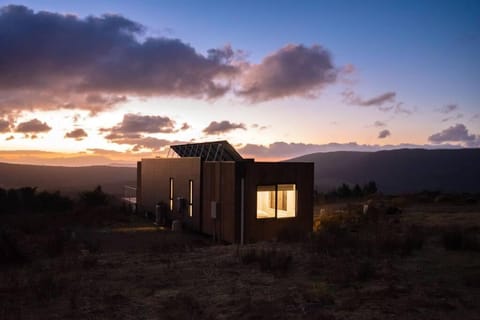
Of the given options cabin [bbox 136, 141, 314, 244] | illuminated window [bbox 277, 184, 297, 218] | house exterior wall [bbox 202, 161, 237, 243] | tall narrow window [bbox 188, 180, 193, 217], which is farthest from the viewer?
tall narrow window [bbox 188, 180, 193, 217]

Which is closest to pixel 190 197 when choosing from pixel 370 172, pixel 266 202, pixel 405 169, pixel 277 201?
pixel 266 202

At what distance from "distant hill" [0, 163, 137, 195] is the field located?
8340 centimetres

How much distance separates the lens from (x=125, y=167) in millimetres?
144125

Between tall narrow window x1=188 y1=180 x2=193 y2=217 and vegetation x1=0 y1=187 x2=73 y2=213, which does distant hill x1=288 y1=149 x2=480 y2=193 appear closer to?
vegetation x1=0 y1=187 x2=73 y2=213

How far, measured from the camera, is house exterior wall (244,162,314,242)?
15.1m

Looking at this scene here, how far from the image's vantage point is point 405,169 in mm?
114000

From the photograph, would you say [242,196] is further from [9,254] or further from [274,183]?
[9,254]

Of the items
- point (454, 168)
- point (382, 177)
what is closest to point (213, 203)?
point (382, 177)

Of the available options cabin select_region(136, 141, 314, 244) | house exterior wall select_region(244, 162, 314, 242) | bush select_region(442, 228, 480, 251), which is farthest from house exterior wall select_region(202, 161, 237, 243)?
bush select_region(442, 228, 480, 251)

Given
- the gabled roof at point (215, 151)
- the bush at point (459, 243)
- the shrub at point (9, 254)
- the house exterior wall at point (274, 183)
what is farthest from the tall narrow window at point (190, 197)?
the bush at point (459, 243)

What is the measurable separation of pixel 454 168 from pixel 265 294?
116646 millimetres

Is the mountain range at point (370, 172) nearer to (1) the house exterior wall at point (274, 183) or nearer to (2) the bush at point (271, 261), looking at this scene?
(1) the house exterior wall at point (274, 183)

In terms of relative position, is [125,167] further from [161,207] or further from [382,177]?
[161,207]

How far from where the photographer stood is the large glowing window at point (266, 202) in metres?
15.7
